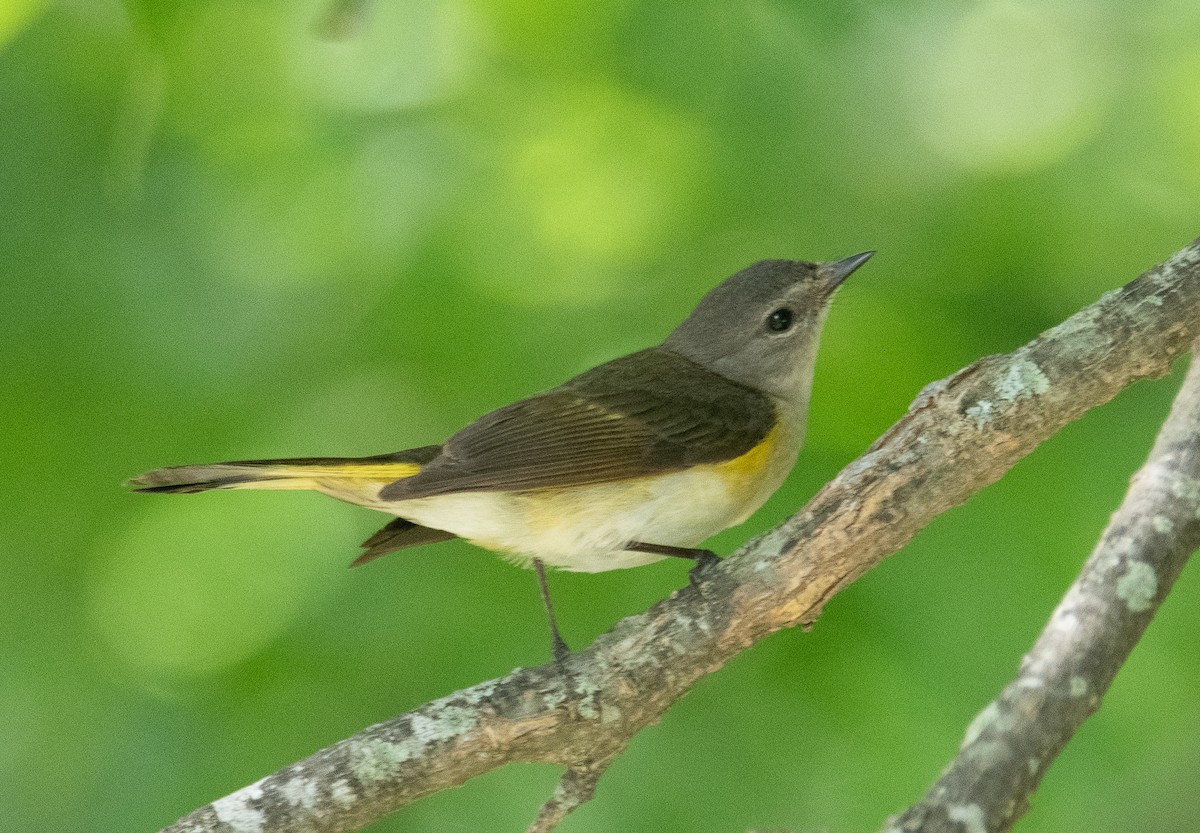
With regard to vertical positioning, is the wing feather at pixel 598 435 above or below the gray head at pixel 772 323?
below

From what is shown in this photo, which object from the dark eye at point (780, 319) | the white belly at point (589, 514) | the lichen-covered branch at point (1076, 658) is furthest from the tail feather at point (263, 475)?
the lichen-covered branch at point (1076, 658)

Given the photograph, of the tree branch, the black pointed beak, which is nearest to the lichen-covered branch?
the tree branch

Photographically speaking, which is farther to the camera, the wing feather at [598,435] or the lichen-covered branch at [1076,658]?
the wing feather at [598,435]

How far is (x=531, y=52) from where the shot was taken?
16.5 ft

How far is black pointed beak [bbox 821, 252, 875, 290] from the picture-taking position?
4445 millimetres

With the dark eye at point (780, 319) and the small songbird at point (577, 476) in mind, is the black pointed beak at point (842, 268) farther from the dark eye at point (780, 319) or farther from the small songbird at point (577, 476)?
the small songbird at point (577, 476)

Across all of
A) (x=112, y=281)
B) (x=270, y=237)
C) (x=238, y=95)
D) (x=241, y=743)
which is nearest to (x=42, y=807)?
(x=241, y=743)

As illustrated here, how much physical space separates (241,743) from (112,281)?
182cm

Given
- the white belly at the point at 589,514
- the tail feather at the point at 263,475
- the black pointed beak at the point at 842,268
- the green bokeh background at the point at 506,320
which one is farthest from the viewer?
the black pointed beak at the point at 842,268

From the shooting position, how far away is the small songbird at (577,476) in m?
3.71

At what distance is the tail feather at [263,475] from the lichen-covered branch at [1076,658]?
2231 millimetres

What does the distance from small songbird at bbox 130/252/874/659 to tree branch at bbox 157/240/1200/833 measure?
33cm

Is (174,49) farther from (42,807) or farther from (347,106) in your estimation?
(42,807)

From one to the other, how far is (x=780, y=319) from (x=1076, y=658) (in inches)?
106
